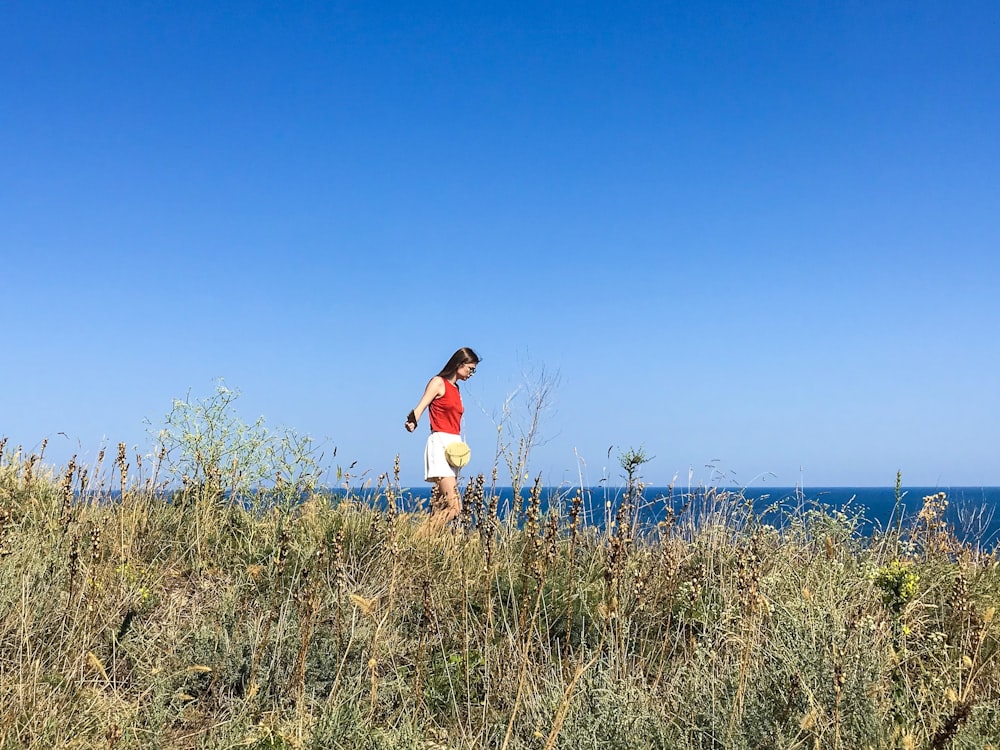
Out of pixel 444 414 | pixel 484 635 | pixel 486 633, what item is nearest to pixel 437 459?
pixel 444 414

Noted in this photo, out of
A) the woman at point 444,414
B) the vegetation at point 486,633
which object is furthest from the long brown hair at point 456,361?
the vegetation at point 486,633

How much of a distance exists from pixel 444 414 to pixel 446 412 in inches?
1.2

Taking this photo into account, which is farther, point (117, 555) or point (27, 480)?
point (27, 480)

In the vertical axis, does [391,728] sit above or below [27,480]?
below

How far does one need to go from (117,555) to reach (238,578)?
934 millimetres

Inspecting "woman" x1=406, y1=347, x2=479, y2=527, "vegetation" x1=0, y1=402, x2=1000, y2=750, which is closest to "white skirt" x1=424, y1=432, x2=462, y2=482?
"woman" x1=406, y1=347, x2=479, y2=527

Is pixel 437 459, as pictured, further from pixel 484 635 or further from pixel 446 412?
pixel 484 635

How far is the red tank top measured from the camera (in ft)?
27.1

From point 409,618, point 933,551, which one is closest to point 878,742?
point 409,618

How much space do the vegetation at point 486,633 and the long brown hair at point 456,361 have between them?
2.66m

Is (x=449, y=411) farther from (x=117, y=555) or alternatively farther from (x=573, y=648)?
(x=573, y=648)

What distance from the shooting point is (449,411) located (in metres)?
8.27

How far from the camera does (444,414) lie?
27.1 feet

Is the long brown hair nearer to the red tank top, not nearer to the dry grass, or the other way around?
the red tank top
